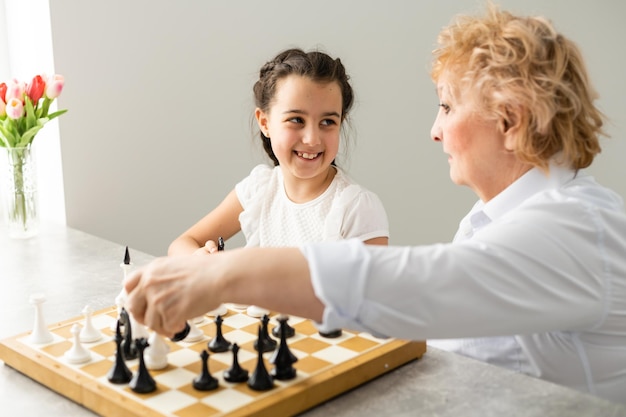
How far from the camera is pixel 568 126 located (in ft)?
4.71

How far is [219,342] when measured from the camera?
1464 mm

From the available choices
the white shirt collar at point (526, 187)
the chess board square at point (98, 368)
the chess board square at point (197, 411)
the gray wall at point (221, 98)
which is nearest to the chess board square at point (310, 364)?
the chess board square at point (197, 411)

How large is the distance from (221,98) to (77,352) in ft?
6.39

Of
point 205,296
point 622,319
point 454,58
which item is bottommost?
point 622,319

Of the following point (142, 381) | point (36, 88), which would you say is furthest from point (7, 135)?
point (142, 381)

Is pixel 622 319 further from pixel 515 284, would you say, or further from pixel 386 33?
pixel 386 33

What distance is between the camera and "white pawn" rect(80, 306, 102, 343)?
1.51 meters

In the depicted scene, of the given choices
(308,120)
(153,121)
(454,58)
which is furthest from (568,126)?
(153,121)

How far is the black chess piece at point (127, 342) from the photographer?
1.43 meters

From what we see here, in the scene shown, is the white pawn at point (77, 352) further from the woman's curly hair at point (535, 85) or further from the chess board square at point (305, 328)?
the woman's curly hair at point (535, 85)

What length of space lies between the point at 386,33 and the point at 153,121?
48.1 inches

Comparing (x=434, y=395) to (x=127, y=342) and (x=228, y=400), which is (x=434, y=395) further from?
(x=127, y=342)

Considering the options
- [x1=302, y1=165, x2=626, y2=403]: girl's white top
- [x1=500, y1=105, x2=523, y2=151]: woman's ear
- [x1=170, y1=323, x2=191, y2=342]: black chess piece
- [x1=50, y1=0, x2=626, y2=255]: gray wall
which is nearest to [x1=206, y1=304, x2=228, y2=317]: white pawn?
[x1=170, y1=323, x2=191, y2=342]: black chess piece

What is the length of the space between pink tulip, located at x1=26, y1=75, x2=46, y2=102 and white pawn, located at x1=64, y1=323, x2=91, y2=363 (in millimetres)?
1371
